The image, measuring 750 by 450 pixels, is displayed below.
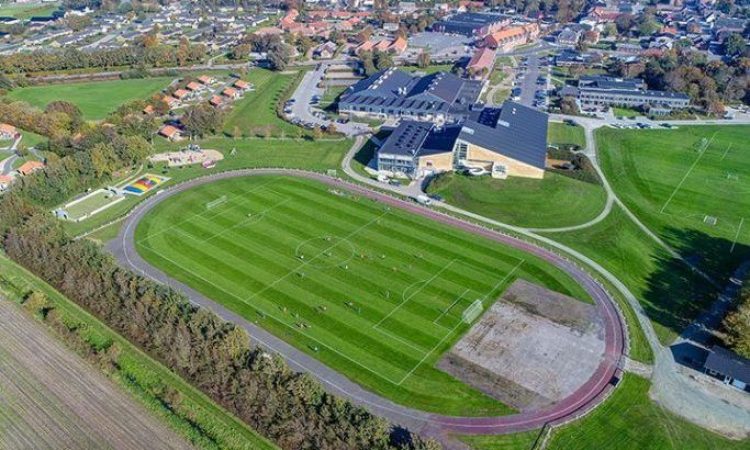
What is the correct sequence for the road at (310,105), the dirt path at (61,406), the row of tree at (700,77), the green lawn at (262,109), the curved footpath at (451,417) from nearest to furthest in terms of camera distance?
the dirt path at (61,406)
the curved footpath at (451,417)
the green lawn at (262,109)
the road at (310,105)
the row of tree at (700,77)

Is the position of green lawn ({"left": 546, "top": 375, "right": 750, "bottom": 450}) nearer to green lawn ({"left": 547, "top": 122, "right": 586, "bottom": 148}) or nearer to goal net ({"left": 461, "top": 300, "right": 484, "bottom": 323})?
goal net ({"left": 461, "top": 300, "right": 484, "bottom": 323})

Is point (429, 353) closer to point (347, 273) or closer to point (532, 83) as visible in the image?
point (347, 273)

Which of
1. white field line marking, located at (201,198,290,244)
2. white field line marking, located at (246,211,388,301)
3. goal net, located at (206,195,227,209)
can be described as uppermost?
white field line marking, located at (246,211,388,301)

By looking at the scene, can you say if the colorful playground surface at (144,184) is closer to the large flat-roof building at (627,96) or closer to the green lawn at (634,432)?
the green lawn at (634,432)

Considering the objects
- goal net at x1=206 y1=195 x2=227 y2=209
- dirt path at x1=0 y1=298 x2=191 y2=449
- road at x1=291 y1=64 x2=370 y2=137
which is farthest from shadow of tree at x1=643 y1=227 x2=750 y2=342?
road at x1=291 y1=64 x2=370 y2=137

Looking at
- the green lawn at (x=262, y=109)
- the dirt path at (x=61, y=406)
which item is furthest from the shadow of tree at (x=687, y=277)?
the green lawn at (x=262, y=109)

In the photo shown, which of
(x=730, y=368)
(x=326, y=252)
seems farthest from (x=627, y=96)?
(x=326, y=252)
